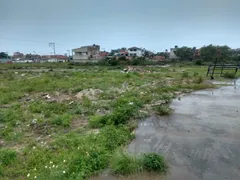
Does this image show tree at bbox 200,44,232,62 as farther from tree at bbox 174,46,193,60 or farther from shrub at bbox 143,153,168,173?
shrub at bbox 143,153,168,173

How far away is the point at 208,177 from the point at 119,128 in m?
2.33

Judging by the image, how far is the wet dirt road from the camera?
10.8 ft

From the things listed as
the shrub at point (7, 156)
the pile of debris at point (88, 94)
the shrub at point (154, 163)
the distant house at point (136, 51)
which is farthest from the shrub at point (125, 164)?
the distant house at point (136, 51)

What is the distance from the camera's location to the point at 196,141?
435 centimetres

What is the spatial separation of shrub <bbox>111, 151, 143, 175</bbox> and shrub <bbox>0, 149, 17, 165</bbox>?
186 cm

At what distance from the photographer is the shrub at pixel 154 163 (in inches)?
130

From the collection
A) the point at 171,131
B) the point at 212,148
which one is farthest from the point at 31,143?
the point at 212,148

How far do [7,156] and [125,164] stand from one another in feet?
7.22

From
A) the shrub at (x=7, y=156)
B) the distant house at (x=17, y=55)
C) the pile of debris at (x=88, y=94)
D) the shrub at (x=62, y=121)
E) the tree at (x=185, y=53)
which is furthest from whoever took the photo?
the distant house at (x=17, y=55)

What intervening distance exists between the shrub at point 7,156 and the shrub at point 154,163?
2.43 metres

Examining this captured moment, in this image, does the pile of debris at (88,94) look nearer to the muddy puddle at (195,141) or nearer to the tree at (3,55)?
the muddy puddle at (195,141)

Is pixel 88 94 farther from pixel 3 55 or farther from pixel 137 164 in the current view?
pixel 3 55

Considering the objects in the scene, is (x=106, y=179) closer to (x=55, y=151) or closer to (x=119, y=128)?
(x=55, y=151)

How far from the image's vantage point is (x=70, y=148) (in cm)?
392
